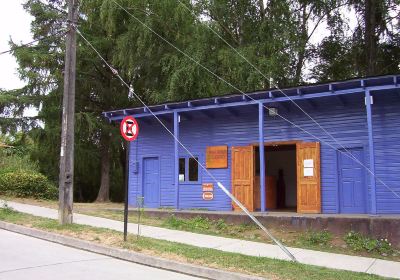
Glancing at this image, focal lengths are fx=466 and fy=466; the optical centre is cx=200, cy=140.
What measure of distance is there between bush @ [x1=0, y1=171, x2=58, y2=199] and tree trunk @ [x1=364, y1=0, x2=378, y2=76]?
53.7ft

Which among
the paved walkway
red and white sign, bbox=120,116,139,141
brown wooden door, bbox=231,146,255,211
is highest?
red and white sign, bbox=120,116,139,141

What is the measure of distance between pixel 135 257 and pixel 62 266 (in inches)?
65.4

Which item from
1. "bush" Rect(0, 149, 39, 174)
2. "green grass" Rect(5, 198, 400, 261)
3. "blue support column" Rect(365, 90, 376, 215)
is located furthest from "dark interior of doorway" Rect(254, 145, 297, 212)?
"bush" Rect(0, 149, 39, 174)

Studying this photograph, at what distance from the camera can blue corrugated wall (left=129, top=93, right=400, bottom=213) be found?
14281mm

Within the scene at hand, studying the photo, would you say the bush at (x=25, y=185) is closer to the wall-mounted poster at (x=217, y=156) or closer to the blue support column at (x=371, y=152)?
the wall-mounted poster at (x=217, y=156)

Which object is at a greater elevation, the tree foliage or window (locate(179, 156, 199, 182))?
the tree foliage

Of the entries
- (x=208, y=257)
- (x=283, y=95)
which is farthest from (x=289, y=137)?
(x=208, y=257)

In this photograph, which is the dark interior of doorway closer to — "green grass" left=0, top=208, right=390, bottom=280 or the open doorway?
the open doorway

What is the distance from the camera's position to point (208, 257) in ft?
31.3

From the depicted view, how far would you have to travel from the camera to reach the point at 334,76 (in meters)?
24.6

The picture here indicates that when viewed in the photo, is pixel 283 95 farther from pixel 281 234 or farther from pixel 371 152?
pixel 281 234

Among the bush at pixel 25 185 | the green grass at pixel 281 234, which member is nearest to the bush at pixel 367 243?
the green grass at pixel 281 234

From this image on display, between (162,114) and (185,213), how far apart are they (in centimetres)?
442

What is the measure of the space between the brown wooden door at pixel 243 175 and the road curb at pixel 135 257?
7005mm
